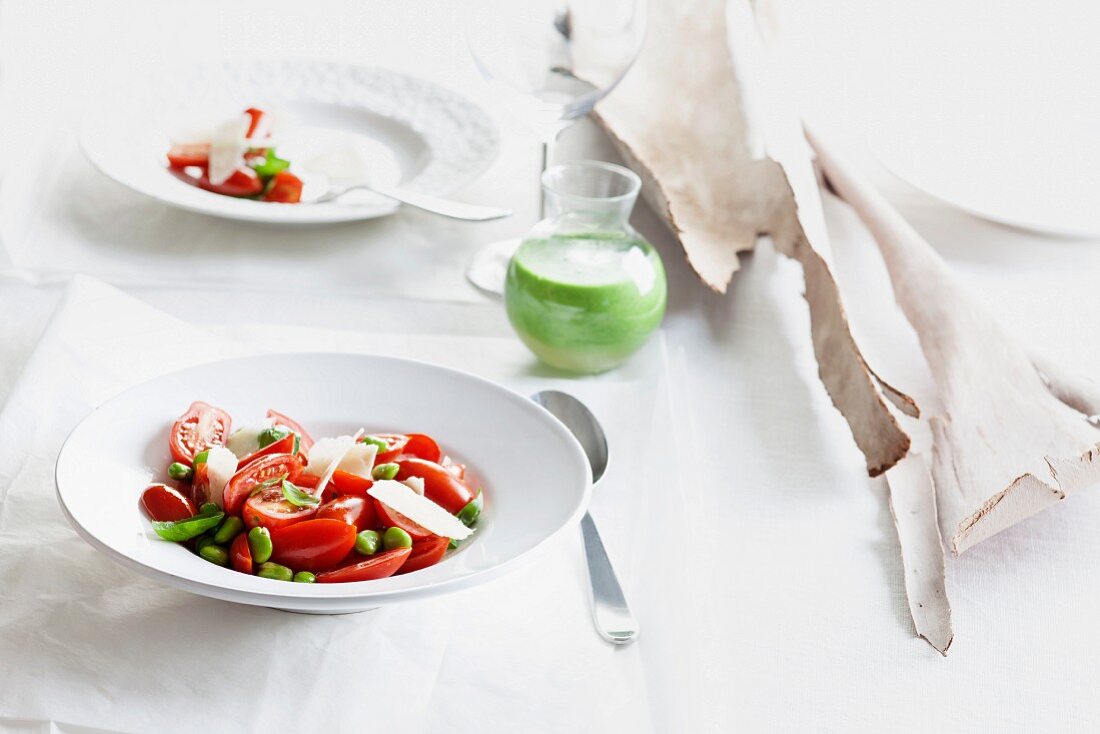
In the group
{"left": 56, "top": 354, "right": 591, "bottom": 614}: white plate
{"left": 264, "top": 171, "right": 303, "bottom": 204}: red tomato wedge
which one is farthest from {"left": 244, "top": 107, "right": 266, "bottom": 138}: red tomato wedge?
{"left": 56, "top": 354, "right": 591, "bottom": 614}: white plate

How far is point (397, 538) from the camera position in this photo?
750 millimetres

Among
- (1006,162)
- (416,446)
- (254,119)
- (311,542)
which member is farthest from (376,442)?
(1006,162)

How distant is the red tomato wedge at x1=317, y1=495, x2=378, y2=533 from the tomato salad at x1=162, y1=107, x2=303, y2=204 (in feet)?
2.20

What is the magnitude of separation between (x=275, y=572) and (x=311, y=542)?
0.03m

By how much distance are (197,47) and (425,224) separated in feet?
2.98

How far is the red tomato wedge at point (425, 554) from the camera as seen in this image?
753 mm

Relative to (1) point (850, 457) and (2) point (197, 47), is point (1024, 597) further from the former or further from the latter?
(2) point (197, 47)

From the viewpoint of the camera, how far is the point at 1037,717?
0.76m

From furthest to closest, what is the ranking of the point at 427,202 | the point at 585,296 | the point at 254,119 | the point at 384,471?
the point at 254,119, the point at 427,202, the point at 585,296, the point at 384,471

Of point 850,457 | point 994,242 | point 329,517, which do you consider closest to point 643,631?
point 329,517

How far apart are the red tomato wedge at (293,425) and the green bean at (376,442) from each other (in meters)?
0.04

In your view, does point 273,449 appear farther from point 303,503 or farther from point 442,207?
point 442,207

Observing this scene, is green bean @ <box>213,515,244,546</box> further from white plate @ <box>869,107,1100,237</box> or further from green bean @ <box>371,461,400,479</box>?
white plate @ <box>869,107,1100,237</box>

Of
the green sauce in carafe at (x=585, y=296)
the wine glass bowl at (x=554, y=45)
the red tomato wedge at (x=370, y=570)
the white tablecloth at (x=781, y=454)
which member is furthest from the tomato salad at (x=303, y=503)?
the wine glass bowl at (x=554, y=45)
